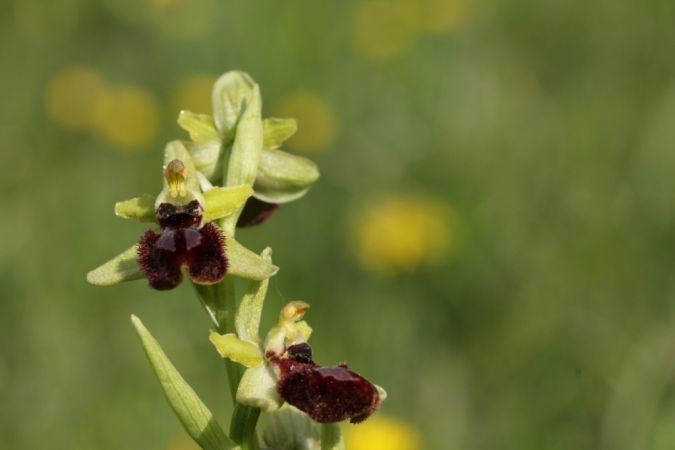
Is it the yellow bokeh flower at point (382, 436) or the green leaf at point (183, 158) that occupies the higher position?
the green leaf at point (183, 158)

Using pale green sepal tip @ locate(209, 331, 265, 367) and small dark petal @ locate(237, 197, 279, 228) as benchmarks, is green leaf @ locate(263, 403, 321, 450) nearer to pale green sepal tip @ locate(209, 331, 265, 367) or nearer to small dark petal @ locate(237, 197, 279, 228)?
pale green sepal tip @ locate(209, 331, 265, 367)


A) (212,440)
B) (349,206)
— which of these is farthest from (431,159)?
(212,440)

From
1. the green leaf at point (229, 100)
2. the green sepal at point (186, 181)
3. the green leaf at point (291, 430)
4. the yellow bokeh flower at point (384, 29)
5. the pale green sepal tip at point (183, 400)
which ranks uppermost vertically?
the green leaf at point (229, 100)

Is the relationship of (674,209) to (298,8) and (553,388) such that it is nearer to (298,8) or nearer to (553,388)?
(553,388)

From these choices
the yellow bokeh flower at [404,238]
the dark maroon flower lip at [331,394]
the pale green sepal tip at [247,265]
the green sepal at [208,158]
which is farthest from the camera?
the yellow bokeh flower at [404,238]

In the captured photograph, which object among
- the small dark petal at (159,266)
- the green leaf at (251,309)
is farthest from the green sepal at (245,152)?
the small dark petal at (159,266)

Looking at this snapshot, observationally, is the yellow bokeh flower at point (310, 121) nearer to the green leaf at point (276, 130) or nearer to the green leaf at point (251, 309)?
the green leaf at point (276, 130)
